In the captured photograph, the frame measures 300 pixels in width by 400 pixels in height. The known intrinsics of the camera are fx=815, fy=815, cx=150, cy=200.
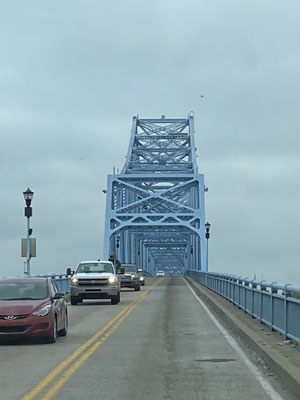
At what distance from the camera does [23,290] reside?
669 inches

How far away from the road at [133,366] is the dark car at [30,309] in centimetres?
32

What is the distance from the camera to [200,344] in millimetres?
16219

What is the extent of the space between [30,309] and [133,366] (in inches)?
143

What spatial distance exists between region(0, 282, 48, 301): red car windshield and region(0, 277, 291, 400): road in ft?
3.07

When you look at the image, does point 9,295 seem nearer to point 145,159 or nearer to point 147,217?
point 147,217

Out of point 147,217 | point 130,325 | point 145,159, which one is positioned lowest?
point 130,325

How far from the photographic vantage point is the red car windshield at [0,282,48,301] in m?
16.6

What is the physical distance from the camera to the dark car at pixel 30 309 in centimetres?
1558

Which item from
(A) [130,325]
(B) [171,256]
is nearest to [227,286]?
(A) [130,325]

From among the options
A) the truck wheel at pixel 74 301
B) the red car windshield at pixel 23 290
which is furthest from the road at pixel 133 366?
the truck wheel at pixel 74 301

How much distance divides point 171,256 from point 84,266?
154000 millimetres

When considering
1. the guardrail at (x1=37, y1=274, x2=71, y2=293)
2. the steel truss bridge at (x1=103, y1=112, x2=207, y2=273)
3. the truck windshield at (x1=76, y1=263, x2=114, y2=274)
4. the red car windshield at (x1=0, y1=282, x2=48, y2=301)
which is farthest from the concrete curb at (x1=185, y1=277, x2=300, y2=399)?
the steel truss bridge at (x1=103, y1=112, x2=207, y2=273)

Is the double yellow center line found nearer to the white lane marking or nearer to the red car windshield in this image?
the red car windshield

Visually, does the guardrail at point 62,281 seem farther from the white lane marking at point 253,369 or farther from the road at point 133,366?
the white lane marking at point 253,369
